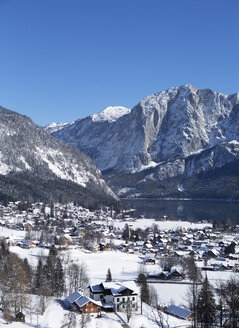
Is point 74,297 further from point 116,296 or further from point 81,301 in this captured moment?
point 116,296

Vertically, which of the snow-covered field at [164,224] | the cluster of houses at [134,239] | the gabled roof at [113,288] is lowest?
the gabled roof at [113,288]

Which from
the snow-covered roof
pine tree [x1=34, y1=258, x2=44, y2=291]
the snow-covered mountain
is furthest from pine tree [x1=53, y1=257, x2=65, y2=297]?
the snow-covered mountain

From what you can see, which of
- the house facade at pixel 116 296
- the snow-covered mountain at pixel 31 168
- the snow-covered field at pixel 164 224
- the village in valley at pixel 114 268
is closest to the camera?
the village in valley at pixel 114 268

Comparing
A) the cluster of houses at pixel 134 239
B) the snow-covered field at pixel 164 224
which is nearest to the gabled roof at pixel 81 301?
the cluster of houses at pixel 134 239

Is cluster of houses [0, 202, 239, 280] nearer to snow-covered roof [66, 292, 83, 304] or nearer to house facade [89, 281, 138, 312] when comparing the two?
house facade [89, 281, 138, 312]

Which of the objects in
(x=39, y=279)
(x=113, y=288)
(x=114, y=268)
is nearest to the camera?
(x=113, y=288)

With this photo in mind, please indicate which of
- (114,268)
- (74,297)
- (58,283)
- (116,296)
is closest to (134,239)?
(114,268)

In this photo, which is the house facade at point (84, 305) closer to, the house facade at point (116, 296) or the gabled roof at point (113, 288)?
the house facade at point (116, 296)

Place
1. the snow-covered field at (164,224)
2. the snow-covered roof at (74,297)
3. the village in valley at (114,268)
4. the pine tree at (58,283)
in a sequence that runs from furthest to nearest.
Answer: the snow-covered field at (164,224)
the pine tree at (58,283)
the snow-covered roof at (74,297)
the village in valley at (114,268)
